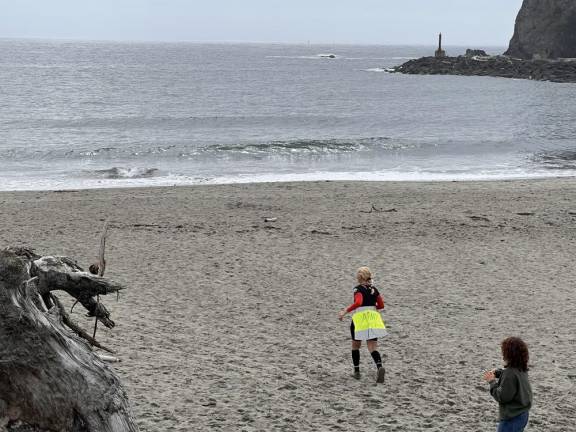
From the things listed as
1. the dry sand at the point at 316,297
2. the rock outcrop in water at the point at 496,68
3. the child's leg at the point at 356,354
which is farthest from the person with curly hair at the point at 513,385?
the rock outcrop in water at the point at 496,68

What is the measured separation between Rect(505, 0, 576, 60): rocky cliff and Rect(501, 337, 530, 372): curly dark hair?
10969 cm

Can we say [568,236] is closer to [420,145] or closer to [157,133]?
[420,145]

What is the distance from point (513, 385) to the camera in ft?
19.9

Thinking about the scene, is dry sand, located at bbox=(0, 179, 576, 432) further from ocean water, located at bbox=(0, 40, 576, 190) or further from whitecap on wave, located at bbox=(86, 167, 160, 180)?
ocean water, located at bbox=(0, 40, 576, 190)

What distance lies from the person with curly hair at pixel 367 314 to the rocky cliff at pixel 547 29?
353 ft

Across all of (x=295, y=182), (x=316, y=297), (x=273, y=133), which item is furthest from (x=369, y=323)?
(x=273, y=133)

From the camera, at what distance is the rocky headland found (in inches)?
3981

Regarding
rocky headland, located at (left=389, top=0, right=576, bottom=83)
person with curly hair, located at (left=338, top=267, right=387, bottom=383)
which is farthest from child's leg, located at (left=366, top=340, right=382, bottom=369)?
rocky headland, located at (left=389, top=0, right=576, bottom=83)

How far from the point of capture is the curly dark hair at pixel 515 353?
5.99 m

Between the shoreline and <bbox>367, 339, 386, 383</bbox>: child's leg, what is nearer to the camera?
<bbox>367, 339, 386, 383</bbox>: child's leg

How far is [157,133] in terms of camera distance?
42.8m

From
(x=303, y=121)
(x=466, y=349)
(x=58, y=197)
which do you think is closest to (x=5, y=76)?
(x=303, y=121)

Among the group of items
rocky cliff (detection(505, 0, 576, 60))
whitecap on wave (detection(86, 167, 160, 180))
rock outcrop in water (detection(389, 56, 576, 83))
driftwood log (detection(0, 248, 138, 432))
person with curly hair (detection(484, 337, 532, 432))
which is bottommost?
whitecap on wave (detection(86, 167, 160, 180))

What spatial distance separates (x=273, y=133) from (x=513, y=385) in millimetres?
37647
